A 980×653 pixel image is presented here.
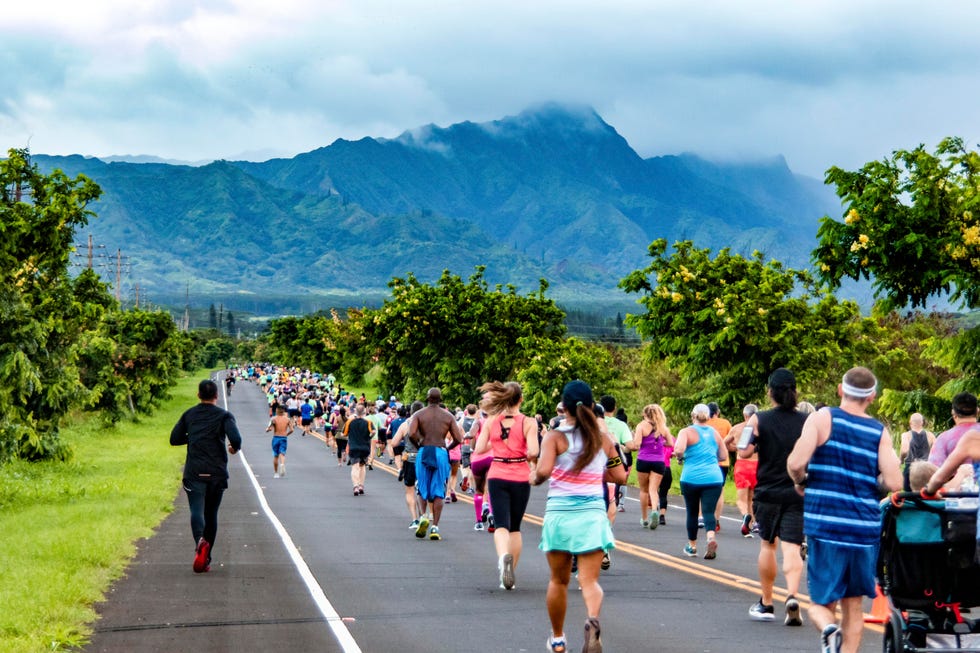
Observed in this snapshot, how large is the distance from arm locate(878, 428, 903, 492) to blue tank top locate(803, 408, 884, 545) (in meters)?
0.03

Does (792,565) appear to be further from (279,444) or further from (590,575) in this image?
(279,444)

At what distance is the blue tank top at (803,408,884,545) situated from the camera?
23.9 feet

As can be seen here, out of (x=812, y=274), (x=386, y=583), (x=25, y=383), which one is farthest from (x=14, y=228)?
(x=812, y=274)

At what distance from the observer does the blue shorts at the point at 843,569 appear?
23.9 ft

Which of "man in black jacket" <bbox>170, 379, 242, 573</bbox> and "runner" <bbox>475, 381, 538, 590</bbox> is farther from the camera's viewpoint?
"man in black jacket" <bbox>170, 379, 242, 573</bbox>

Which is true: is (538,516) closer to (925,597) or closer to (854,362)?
(925,597)

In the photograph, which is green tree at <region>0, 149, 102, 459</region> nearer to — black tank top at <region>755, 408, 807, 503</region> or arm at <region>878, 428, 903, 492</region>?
black tank top at <region>755, 408, 807, 503</region>

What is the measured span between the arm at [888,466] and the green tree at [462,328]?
136 feet

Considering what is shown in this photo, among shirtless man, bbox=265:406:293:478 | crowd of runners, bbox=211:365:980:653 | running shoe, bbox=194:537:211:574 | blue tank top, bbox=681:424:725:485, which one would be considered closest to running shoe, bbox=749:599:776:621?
crowd of runners, bbox=211:365:980:653

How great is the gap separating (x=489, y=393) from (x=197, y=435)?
11.7 ft

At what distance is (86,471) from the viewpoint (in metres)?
32.1

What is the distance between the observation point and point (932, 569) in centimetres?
734

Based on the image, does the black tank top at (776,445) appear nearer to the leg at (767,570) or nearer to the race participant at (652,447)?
the leg at (767,570)

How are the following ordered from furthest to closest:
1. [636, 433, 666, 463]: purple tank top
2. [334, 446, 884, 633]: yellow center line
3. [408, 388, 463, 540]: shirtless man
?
[636, 433, 666, 463]: purple tank top
[408, 388, 463, 540]: shirtless man
[334, 446, 884, 633]: yellow center line
